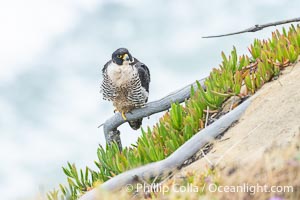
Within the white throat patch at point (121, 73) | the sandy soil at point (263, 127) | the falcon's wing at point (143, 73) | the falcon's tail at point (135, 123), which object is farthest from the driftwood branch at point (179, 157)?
the falcon's tail at point (135, 123)

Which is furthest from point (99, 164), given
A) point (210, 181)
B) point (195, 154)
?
point (210, 181)

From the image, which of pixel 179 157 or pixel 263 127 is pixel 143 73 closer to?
pixel 179 157

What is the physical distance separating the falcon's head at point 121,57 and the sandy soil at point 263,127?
228cm

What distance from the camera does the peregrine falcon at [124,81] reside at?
32.6 feet

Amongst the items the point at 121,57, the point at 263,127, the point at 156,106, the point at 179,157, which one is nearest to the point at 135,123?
the point at 156,106

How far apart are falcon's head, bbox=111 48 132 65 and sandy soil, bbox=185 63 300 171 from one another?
89.8 inches

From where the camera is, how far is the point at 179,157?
7.64m

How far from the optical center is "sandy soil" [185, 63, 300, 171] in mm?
6429

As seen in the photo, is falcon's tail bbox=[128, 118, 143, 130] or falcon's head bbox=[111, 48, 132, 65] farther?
falcon's tail bbox=[128, 118, 143, 130]

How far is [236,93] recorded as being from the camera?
28.1 feet

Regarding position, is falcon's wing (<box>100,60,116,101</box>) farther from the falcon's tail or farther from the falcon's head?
the falcon's tail

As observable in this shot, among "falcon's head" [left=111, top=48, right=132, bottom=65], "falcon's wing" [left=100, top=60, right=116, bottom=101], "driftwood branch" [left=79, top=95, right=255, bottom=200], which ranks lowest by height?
"driftwood branch" [left=79, top=95, right=255, bottom=200]

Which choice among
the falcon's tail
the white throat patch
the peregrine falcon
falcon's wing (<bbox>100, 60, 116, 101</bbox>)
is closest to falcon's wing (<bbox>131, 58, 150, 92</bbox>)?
the peregrine falcon

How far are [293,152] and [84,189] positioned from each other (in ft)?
14.2
